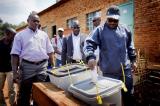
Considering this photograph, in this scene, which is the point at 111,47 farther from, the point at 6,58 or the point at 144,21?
the point at 144,21

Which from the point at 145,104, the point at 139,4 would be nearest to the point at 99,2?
the point at 139,4

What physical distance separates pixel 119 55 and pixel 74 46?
2.66 metres

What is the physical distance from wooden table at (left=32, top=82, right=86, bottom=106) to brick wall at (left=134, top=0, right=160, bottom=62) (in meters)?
5.62

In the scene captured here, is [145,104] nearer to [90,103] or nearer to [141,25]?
[141,25]

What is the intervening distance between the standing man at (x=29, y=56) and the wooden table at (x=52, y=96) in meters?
0.69

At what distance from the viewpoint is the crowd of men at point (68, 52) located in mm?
4461

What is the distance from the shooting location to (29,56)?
5648 millimetres

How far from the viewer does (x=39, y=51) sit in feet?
18.7

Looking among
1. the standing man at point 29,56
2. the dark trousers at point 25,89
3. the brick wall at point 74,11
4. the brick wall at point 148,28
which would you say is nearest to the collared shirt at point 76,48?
the standing man at point 29,56

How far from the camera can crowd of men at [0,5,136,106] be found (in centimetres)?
446

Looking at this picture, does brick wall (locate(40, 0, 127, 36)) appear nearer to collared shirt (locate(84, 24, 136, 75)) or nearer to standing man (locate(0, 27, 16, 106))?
standing man (locate(0, 27, 16, 106))

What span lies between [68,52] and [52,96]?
331cm

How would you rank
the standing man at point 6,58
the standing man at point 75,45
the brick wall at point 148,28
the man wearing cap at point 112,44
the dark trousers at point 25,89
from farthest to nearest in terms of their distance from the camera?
1. the brick wall at point 148,28
2. the standing man at point 75,45
3. the standing man at point 6,58
4. the dark trousers at point 25,89
5. the man wearing cap at point 112,44

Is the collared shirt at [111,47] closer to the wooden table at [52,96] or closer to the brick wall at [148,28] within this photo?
the wooden table at [52,96]
